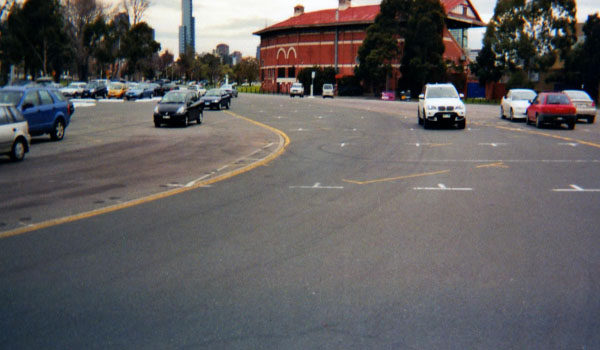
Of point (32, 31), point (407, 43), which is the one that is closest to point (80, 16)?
point (32, 31)

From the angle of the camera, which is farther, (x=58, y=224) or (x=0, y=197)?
(x=0, y=197)

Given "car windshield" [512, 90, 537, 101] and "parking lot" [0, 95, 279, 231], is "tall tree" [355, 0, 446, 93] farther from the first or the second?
"parking lot" [0, 95, 279, 231]

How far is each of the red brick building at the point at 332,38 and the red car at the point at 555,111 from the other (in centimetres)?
5529

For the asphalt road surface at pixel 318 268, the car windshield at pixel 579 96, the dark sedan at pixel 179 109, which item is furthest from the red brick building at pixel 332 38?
the asphalt road surface at pixel 318 268

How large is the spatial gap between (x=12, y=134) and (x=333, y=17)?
84.8 m

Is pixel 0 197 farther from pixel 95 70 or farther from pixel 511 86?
pixel 95 70

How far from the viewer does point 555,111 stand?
26609mm

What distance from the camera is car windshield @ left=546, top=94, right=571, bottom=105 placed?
2699 cm

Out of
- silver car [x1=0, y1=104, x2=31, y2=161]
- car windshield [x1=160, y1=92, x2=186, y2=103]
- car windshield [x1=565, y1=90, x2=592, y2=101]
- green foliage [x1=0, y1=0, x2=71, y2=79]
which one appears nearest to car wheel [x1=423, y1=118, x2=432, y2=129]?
car windshield [x1=565, y1=90, x2=592, y2=101]

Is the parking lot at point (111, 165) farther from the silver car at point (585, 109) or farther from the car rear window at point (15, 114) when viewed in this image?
the silver car at point (585, 109)

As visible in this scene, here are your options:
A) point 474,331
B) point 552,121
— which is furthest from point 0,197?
point 552,121

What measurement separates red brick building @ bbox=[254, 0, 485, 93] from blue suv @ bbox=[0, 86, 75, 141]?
2549 inches

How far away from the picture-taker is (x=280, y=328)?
15.5ft

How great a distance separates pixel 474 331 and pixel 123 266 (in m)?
3.62
